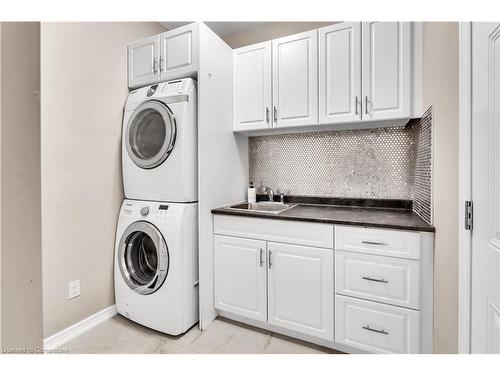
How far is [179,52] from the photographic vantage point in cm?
191

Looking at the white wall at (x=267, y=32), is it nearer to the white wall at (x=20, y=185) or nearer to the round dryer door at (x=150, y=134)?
the round dryer door at (x=150, y=134)

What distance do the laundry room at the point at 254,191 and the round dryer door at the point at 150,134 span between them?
0.05 feet

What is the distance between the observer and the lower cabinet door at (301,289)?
1614 millimetres

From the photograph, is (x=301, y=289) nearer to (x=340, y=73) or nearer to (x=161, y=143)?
(x=161, y=143)

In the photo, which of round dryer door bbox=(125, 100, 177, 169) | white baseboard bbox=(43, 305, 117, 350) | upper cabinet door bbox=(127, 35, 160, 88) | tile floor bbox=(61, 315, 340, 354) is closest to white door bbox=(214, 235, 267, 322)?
tile floor bbox=(61, 315, 340, 354)

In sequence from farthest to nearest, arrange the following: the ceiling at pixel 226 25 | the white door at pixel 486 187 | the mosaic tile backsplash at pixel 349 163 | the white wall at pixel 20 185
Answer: the ceiling at pixel 226 25 < the mosaic tile backsplash at pixel 349 163 < the white door at pixel 486 187 < the white wall at pixel 20 185

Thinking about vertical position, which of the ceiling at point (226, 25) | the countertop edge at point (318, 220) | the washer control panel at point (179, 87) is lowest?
the countertop edge at point (318, 220)

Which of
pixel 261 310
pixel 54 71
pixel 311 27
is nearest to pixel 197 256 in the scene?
pixel 261 310

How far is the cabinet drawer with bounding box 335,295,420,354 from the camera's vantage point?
140 centimetres

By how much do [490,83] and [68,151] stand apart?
7.50ft

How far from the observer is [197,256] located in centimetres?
192

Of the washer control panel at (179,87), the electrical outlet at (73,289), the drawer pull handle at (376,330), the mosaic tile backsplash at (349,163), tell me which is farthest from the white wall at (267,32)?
the electrical outlet at (73,289)

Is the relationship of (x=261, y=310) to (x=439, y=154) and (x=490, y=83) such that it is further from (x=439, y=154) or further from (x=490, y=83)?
(x=490, y=83)

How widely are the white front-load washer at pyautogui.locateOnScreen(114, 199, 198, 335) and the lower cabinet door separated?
0.59m
